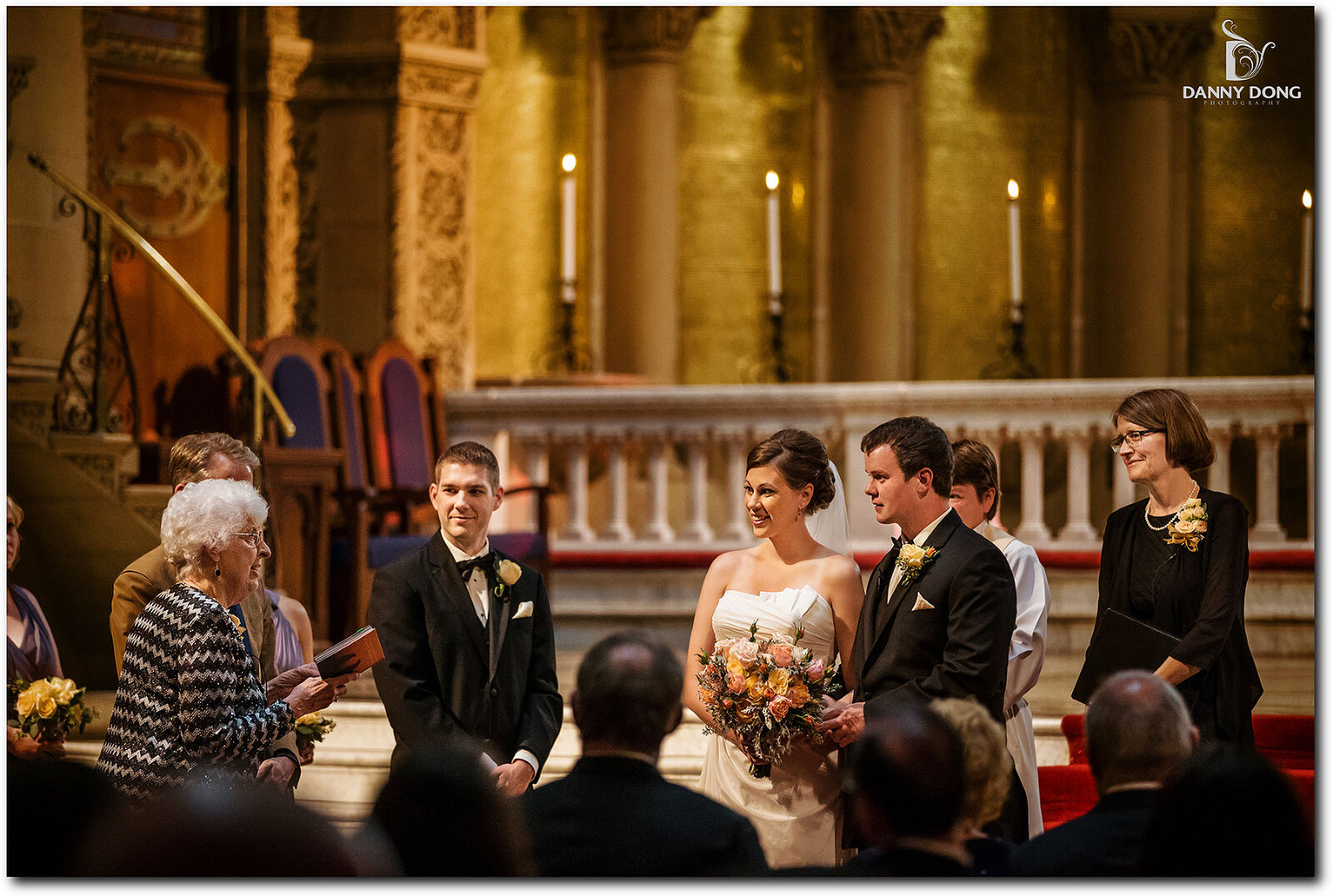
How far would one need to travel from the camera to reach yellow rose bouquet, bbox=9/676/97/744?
434cm

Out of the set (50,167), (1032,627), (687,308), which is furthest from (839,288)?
(1032,627)

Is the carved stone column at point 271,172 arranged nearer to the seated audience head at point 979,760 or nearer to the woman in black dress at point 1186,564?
the woman in black dress at point 1186,564

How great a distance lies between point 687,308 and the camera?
11422 millimetres

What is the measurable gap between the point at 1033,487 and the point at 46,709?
512cm

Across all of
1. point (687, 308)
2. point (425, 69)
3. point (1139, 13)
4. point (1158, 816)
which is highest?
point (1139, 13)

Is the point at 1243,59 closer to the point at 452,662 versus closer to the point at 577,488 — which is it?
the point at 577,488

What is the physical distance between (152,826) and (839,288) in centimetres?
974

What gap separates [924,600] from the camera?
3566 mm

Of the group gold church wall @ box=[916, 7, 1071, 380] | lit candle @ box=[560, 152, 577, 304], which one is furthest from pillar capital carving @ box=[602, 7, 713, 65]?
lit candle @ box=[560, 152, 577, 304]

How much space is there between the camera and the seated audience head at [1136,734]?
271 cm

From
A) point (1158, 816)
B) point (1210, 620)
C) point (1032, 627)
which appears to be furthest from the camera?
point (1032, 627)

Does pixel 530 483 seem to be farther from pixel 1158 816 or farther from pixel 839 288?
A: pixel 1158 816

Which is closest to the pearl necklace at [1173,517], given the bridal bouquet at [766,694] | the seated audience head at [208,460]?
the bridal bouquet at [766,694]

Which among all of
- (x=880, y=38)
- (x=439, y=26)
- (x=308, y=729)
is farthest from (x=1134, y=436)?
(x=880, y=38)
